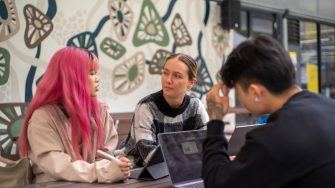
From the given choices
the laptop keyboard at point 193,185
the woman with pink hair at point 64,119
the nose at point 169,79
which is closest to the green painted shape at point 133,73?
the nose at point 169,79

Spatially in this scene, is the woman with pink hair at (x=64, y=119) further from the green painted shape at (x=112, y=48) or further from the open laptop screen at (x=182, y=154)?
the green painted shape at (x=112, y=48)

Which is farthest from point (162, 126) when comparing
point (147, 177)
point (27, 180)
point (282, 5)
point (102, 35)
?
point (282, 5)

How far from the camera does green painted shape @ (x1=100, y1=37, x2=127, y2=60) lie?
12.4ft

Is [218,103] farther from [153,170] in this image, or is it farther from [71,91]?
[71,91]

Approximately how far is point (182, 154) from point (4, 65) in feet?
6.70

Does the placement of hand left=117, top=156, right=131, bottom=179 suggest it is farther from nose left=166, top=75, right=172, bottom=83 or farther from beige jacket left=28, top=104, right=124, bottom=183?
nose left=166, top=75, right=172, bottom=83

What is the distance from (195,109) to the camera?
7.54ft

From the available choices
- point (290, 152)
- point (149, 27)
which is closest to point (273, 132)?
point (290, 152)

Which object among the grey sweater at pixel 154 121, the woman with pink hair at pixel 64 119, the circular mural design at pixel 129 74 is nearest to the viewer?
the woman with pink hair at pixel 64 119

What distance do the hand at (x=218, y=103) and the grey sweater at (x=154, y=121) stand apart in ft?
2.07

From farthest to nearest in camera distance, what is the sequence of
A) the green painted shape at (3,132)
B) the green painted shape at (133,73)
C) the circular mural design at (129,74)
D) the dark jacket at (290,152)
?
the green painted shape at (133,73)
the circular mural design at (129,74)
the green painted shape at (3,132)
the dark jacket at (290,152)

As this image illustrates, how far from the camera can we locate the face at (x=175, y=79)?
2158mm

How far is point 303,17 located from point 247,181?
5830 millimetres

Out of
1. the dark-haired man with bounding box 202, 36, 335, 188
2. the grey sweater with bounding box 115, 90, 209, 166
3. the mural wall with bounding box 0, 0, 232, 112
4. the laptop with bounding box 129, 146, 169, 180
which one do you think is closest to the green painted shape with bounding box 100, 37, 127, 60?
the mural wall with bounding box 0, 0, 232, 112
